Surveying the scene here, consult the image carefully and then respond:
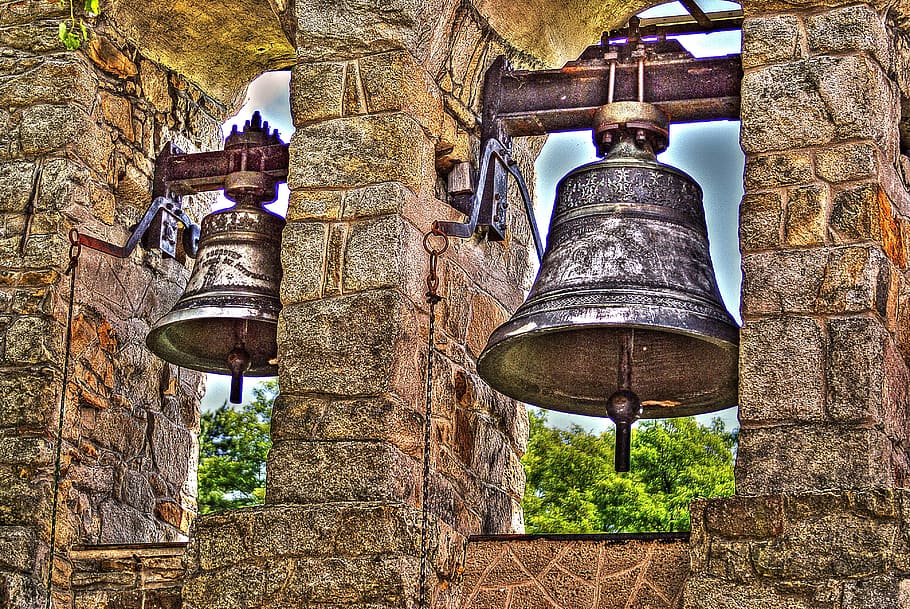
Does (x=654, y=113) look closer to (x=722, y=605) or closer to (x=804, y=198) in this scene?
(x=804, y=198)

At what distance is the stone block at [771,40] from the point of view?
468cm

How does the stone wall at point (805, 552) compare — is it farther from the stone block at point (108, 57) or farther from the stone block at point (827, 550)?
the stone block at point (108, 57)

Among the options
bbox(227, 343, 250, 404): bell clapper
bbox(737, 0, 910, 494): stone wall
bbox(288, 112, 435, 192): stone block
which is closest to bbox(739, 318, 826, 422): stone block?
bbox(737, 0, 910, 494): stone wall

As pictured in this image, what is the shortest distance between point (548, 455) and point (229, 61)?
27.1 feet

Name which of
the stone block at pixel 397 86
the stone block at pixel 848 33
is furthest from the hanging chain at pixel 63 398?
the stone block at pixel 848 33

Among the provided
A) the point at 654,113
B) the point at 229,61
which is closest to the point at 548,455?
the point at 229,61

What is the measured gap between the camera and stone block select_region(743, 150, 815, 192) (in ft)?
14.9

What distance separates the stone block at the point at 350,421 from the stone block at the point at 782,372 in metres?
0.97

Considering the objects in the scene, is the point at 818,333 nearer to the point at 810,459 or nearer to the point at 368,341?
the point at 810,459

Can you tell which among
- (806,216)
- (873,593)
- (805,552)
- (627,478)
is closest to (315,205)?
(806,216)

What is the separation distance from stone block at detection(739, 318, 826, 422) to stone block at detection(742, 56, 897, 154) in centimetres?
52

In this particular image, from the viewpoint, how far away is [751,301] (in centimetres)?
446

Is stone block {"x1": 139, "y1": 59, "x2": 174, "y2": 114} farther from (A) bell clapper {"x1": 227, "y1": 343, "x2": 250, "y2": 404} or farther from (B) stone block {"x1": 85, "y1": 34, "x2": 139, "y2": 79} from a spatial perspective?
(A) bell clapper {"x1": 227, "y1": 343, "x2": 250, "y2": 404}

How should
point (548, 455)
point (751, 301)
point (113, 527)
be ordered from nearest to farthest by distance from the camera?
1. point (751, 301)
2. point (113, 527)
3. point (548, 455)
